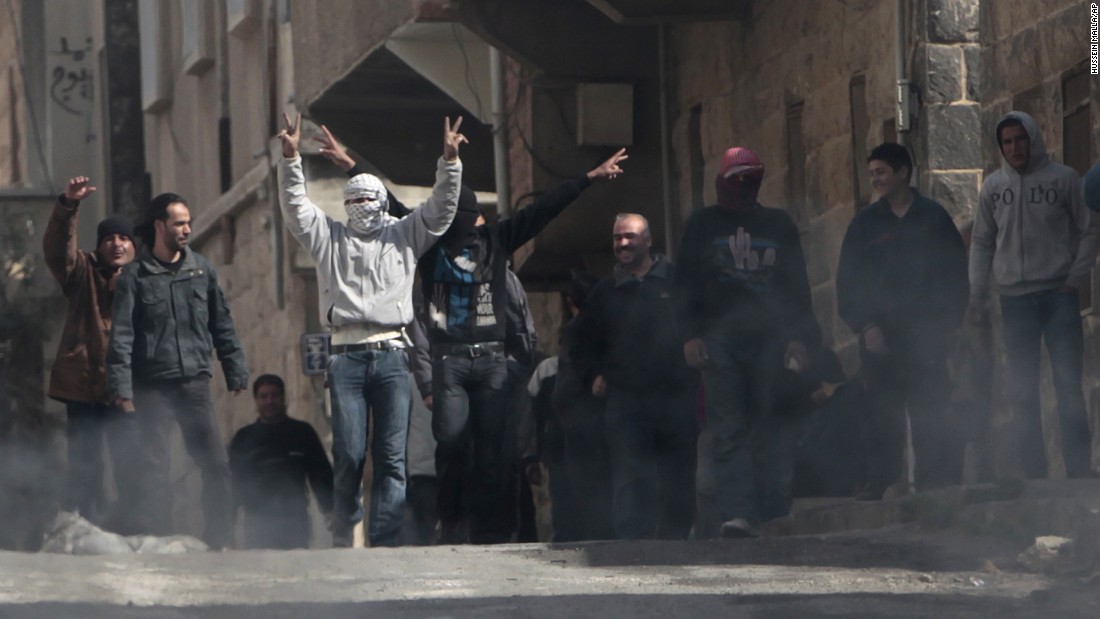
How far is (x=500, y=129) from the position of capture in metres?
18.2

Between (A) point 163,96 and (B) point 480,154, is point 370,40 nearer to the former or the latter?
(B) point 480,154

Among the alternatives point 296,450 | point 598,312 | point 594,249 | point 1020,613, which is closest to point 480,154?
point 594,249

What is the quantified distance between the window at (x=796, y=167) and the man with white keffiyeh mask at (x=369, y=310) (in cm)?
395

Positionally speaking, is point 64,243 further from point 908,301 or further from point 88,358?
point 908,301

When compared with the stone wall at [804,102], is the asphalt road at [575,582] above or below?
below

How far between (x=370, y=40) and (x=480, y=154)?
2.74 metres

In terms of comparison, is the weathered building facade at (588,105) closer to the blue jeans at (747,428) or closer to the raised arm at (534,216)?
the blue jeans at (747,428)

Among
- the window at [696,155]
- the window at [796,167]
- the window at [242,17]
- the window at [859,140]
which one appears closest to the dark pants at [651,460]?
the window at [859,140]

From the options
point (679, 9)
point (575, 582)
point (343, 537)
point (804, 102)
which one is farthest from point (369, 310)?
point (679, 9)

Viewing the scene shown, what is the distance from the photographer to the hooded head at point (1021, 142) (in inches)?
430

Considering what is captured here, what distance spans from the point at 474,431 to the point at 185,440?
49.9 inches

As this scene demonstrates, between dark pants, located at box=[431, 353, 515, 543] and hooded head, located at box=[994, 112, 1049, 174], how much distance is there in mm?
2268

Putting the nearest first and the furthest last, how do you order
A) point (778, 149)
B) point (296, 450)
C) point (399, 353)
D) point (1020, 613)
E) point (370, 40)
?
point (1020, 613) < point (399, 353) < point (296, 450) < point (778, 149) < point (370, 40)

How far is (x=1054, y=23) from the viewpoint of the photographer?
11.7 metres
